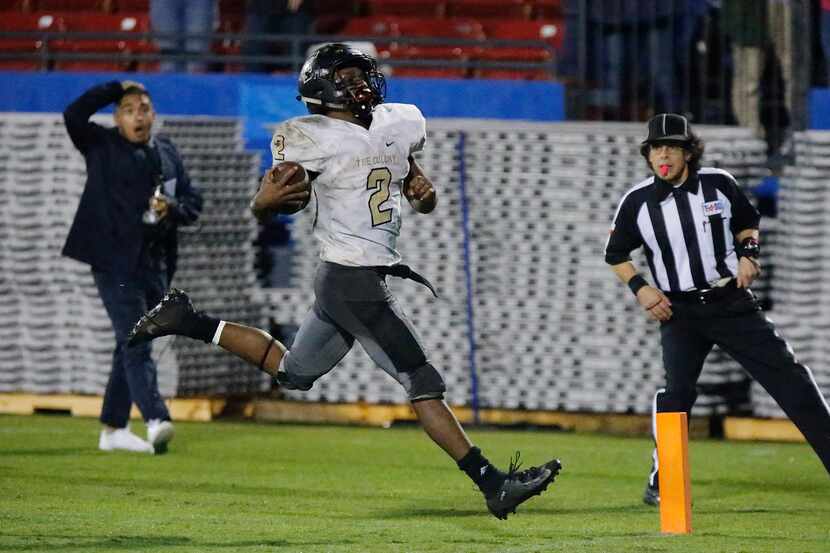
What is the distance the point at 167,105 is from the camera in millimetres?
16000

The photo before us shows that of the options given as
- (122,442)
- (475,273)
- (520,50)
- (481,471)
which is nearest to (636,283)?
(481,471)

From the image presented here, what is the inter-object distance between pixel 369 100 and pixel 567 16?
859cm

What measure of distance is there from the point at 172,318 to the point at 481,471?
1.71 metres

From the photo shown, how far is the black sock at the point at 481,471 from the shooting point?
307 inches

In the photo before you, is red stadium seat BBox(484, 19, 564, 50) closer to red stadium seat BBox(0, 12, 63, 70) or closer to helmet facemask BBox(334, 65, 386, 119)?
red stadium seat BBox(0, 12, 63, 70)

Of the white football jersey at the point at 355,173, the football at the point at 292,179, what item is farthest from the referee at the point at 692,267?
the football at the point at 292,179

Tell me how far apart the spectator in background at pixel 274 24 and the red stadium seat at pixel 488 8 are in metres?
1.55

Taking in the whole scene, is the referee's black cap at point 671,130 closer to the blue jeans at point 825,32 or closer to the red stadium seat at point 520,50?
the blue jeans at point 825,32

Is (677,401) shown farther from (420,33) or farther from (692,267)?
(420,33)

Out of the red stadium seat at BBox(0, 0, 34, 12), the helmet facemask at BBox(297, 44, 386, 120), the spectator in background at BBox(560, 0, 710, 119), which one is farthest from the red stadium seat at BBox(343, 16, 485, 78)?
the helmet facemask at BBox(297, 44, 386, 120)

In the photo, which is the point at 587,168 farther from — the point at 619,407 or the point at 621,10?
the point at 621,10

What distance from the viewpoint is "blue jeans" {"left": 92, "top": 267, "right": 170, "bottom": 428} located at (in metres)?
10.8

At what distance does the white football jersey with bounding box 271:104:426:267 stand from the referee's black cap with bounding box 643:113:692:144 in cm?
151

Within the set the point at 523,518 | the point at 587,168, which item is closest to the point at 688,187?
the point at 523,518
